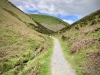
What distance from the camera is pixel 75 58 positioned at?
2764cm

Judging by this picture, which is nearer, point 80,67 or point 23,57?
point 80,67

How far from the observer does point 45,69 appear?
22.6m

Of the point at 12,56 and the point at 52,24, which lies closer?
the point at 12,56

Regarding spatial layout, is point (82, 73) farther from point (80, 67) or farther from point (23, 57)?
point (23, 57)

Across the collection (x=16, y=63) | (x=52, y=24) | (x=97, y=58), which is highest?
(x=52, y=24)

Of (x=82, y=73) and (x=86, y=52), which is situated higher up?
(x=86, y=52)

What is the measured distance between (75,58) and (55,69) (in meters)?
6.32

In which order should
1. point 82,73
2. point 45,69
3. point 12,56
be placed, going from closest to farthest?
point 82,73 < point 45,69 < point 12,56

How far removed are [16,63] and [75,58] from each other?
39.9 feet

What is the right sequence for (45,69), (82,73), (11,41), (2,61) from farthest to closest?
(11,41), (2,61), (45,69), (82,73)

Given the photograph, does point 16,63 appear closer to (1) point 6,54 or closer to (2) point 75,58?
(1) point 6,54

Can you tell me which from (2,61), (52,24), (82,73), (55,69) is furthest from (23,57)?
(52,24)

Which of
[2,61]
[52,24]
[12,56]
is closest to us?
[2,61]

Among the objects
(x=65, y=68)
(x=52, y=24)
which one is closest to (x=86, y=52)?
(x=65, y=68)
